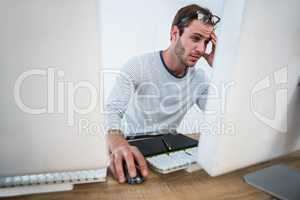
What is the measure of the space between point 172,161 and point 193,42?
1.89 feet

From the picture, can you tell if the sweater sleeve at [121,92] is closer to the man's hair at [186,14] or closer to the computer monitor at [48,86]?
the man's hair at [186,14]

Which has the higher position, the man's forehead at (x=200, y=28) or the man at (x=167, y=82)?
the man's forehead at (x=200, y=28)

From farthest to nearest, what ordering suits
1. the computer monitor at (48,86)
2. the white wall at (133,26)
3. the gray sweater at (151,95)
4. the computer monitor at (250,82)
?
the gray sweater at (151,95), the white wall at (133,26), the computer monitor at (250,82), the computer monitor at (48,86)

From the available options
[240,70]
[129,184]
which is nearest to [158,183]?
[129,184]

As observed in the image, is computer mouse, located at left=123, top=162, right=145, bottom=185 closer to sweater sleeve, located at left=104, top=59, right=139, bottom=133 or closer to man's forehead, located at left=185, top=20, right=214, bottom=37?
sweater sleeve, located at left=104, top=59, right=139, bottom=133

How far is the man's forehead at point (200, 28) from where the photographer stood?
91 cm

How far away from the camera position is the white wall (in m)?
0.84

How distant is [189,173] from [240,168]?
18 cm

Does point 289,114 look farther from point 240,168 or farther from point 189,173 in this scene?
point 189,173

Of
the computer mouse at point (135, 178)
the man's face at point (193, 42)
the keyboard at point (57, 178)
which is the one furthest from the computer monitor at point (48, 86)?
the man's face at point (193, 42)

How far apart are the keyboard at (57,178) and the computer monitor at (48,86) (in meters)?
0.01

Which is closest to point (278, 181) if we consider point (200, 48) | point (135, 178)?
point (135, 178)

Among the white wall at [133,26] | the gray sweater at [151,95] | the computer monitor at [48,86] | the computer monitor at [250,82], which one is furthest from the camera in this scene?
the gray sweater at [151,95]

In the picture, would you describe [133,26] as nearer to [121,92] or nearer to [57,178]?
[121,92]
